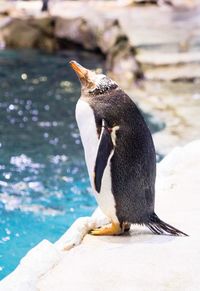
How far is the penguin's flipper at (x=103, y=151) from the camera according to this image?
3084mm

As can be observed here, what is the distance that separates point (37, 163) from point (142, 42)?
4971 millimetres

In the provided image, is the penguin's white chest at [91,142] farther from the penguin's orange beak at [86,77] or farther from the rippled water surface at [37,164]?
the rippled water surface at [37,164]

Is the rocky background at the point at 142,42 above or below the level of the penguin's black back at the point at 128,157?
above

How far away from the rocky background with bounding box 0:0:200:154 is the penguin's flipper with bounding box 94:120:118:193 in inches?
141

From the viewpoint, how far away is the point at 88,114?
3135mm

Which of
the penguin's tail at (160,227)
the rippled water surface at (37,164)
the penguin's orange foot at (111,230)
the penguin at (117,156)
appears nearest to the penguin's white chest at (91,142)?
the penguin at (117,156)

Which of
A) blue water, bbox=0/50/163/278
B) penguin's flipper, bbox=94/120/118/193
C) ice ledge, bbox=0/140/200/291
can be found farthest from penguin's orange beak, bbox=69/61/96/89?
blue water, bbox=0/50/163/278

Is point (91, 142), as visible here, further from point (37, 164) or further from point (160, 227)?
point (37, 164)

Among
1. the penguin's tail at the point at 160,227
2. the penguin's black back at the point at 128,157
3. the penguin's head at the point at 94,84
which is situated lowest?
the penguin's tail at the point at 160,227

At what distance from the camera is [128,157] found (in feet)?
10.4

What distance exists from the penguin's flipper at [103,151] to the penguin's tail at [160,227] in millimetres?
350

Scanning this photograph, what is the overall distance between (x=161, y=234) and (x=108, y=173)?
0.39 m

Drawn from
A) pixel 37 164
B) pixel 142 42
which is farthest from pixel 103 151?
pixel 142 42

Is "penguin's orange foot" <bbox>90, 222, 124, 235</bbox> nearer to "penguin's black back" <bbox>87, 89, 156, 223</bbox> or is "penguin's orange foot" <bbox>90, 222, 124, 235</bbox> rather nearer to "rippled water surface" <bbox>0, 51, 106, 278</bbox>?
"penguin's black back" <bbox>87, 89, 156, 223</bbox>
